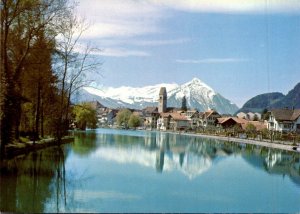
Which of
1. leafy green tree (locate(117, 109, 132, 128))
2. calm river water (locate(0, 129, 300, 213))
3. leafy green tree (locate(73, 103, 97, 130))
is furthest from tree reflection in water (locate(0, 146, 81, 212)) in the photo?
leafy green tree (locate(117, 109, 132, 128))

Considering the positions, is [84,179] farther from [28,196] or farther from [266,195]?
[266,195]

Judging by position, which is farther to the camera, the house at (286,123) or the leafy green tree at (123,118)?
the leafy green tree at (123,118)

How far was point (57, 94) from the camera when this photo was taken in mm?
13734

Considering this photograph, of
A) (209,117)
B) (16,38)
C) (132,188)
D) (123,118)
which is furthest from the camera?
(123,118)

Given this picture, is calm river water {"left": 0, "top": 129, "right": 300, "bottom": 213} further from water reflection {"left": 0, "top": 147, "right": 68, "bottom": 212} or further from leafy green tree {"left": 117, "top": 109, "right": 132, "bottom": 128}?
leafy green tree {"left": 117, "top": 109, "right": 132, "bottom": 128}

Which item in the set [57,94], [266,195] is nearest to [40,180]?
[266,195]

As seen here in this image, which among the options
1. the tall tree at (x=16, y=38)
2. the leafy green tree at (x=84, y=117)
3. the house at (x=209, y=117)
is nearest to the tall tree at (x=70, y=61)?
the tall tree at (x=16, y=38)

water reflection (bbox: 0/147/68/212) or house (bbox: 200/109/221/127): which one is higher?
house (bbox: 200/109/221/127)

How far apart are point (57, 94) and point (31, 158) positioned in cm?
473

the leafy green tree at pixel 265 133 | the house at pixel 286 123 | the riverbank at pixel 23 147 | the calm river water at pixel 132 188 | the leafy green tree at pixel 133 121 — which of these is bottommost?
the calm river water at pixel 132 188

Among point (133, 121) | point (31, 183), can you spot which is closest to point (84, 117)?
point (31, 183)

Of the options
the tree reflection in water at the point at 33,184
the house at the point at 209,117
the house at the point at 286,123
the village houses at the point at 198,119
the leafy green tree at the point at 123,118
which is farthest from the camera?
the leafy green tree at the point at 123,118

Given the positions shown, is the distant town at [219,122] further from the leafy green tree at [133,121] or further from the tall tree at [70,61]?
the tall tree at [70,61]

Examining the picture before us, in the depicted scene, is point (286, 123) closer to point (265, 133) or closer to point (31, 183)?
point (265, 133)
